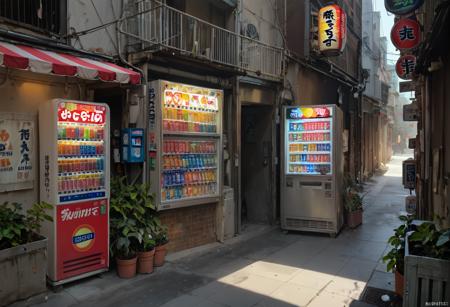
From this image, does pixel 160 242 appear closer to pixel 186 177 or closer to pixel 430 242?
pixel 186 177

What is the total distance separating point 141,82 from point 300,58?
21.5 feet

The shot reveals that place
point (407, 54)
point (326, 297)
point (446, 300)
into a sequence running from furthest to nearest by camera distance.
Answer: point (407, 54) < point (326, 297) < point (446, 300)

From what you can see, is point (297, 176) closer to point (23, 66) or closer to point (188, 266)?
point (188, 266)

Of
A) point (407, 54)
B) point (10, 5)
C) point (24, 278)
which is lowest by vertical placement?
point (24, 278)

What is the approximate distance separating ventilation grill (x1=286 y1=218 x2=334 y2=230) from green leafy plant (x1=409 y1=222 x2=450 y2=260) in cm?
443

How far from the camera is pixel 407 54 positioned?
10984 millimetres

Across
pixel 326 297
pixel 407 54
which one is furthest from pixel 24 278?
pixel 407 54

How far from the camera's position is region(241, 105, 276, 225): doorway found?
10344 millimetres

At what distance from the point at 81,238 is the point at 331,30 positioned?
9714 mm

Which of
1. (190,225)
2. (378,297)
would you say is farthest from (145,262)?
(378,297)

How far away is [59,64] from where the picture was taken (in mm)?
4977

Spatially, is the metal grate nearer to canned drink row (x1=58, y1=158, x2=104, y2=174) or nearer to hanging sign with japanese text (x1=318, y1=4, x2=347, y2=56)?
canned drink row (x1=58, y1=158, x2=104, y2=174)

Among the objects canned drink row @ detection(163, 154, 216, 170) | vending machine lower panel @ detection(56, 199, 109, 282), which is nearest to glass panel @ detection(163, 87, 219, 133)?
canned drink row @ detection(163, 154, 216, 170)

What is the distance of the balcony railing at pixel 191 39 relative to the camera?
687 centimetres
